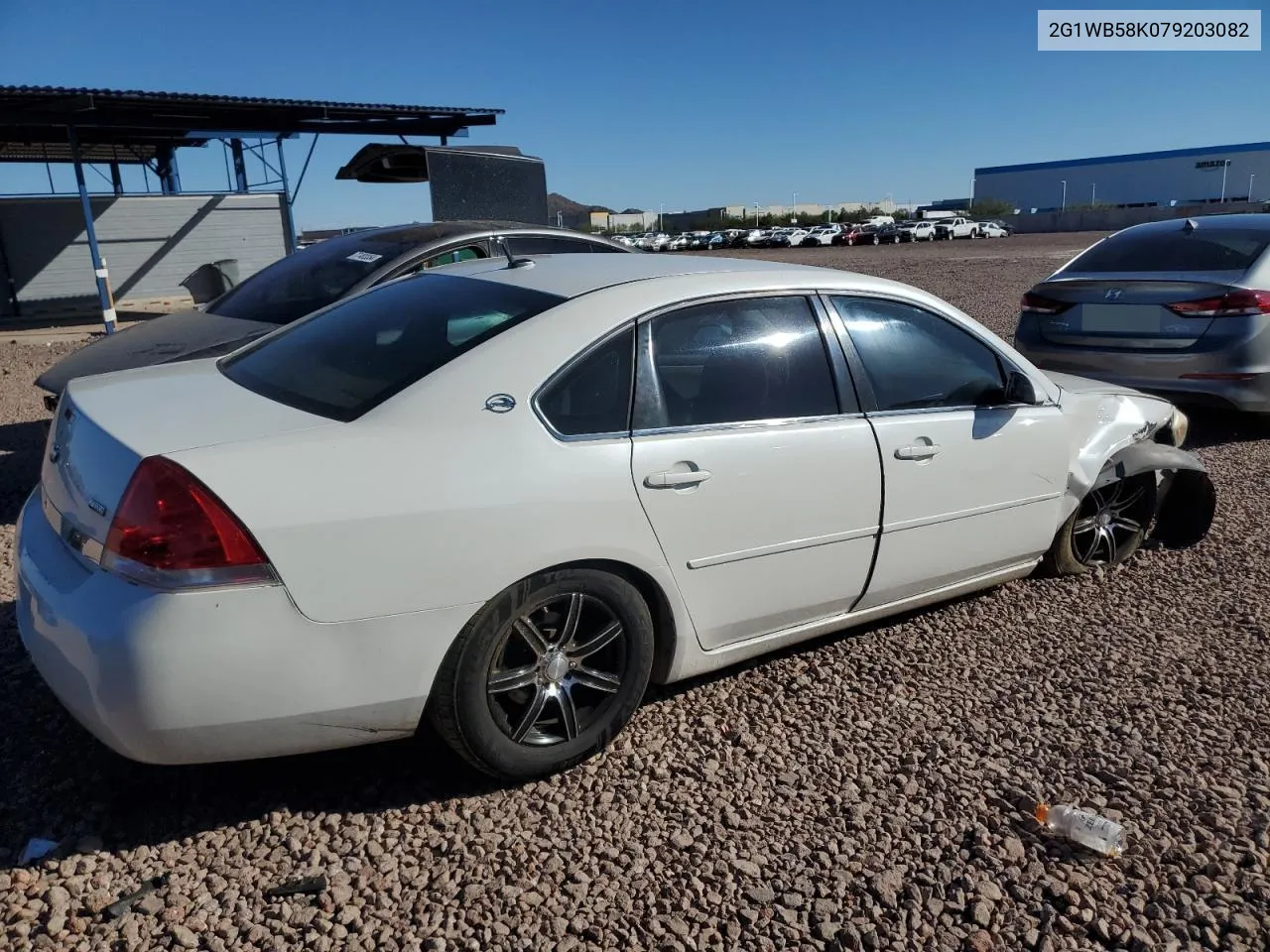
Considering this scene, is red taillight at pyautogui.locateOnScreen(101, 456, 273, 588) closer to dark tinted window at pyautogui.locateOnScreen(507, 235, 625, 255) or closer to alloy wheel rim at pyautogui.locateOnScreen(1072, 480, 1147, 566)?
alloy wheel rim at pyautogui.locateOnScreen(1072, 480, 1147, 566)

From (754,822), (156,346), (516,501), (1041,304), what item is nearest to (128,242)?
(156,346)

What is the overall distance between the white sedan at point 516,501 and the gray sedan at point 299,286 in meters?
2.38

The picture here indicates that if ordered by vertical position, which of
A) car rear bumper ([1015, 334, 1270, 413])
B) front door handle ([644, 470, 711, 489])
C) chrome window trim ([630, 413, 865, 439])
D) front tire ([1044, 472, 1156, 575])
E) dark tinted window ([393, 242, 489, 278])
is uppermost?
dark tinted window ([393, 242, 489, 278])

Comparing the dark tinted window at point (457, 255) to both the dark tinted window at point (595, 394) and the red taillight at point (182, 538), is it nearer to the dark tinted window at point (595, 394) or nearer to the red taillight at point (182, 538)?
the dark tinted window at point (595, 394)

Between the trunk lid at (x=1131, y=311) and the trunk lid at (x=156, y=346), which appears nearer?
the trunk lid at (x=156, y=346)

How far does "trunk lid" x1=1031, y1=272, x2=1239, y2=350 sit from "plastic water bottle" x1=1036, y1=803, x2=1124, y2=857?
4.87 meters

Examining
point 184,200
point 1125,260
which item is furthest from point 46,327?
point 1125,260

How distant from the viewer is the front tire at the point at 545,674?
2.70 metres

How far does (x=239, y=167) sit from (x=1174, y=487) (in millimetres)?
20538

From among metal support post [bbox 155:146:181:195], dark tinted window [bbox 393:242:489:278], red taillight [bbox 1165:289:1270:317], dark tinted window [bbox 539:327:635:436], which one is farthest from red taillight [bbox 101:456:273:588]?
metal support post [bbox 155:146:181:195]

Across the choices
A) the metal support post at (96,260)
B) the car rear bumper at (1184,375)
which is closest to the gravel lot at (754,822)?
the car rear bumper at (1184,375)

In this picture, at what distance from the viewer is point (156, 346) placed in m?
5.97

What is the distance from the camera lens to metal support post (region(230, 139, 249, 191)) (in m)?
20.4

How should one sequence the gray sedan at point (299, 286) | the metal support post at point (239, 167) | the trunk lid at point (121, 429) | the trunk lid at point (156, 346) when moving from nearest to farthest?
the trunk lid at point (121, 429) < the trunk lid at point (156, 346) < the gray sedan at point (299, 286) < the metal support post at point (239, 167)
